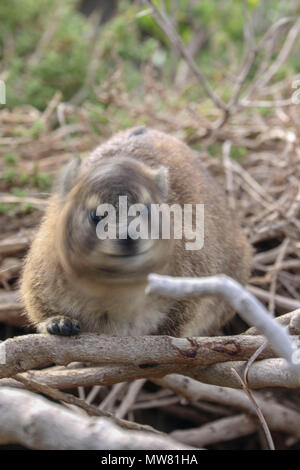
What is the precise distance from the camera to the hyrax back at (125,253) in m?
2.08

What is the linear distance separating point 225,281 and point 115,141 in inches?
77.3

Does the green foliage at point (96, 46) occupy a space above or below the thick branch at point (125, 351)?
above

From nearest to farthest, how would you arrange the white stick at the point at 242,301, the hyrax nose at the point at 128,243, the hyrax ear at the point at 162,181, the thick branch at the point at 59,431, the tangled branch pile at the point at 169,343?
the white stick at the point at 242,301 → the thick branch at the point at 59,431 → the hyrax nose at the point at 128,243 → the tangled branch pile at the point at 169,343 → the hyrax ear at the point at 162,181

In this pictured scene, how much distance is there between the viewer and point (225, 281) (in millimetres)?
1407

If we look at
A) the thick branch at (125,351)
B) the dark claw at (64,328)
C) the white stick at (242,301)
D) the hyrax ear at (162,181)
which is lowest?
the thick branch at (125,351)

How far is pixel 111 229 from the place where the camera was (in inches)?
78.7

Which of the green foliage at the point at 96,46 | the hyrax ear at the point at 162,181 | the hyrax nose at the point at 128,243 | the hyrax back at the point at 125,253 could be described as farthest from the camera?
the green foliage at the point at 96,46

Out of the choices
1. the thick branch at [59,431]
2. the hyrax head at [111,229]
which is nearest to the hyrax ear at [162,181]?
the hyrax head at [111,229]

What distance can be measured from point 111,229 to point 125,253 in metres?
0.09

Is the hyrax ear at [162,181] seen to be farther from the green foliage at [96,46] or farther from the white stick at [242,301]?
the green foliage at [96,46]

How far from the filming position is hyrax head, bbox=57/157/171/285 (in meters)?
2.01

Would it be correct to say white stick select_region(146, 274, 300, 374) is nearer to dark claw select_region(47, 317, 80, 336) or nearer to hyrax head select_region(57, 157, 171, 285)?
hyrax head select_region(57, 157, 171, 285)

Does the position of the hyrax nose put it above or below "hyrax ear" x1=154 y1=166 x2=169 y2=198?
below

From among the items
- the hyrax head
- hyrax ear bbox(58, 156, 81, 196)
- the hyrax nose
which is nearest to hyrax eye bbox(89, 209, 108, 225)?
the hyrax head
